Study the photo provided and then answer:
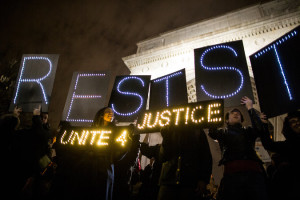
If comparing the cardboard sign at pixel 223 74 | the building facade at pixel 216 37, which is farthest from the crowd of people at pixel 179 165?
the building facade at pixel 216 37

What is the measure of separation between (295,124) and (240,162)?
1.19m

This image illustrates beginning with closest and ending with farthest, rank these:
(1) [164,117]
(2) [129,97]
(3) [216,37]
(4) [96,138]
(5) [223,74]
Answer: (4) [96,138] → (1) [164,117] → (5) [223,74] → (2) [129,97] → (3) [216,37]

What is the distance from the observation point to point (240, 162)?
3209mm

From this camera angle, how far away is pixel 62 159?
341 cm

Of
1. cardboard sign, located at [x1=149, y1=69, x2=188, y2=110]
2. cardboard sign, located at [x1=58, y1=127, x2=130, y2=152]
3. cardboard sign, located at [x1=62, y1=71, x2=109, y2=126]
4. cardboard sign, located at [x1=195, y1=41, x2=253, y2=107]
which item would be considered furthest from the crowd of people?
cardboard sign, located at [x1=149, y1=69, x2=188, y2=110]

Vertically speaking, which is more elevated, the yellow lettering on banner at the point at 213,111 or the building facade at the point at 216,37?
the building facade at the point at 216,37

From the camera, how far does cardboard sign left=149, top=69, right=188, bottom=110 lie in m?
5.74

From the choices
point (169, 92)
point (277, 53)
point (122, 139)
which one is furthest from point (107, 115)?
point (277, 53)

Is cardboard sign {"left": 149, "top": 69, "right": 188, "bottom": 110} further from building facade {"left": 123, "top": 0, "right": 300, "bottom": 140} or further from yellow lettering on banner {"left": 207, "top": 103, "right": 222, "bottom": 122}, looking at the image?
building facade {"left": 123, "top": 0, "right": 300, "bottom": 140}

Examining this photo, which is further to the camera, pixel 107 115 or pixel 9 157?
pixel 107 115

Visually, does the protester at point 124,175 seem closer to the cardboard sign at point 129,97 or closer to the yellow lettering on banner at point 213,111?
the cardboard sign at point 129,97

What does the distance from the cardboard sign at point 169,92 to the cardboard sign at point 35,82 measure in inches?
125

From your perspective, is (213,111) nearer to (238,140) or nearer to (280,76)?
(238,140)

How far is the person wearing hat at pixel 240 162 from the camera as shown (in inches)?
116
